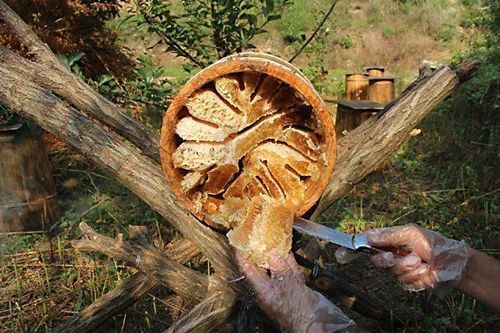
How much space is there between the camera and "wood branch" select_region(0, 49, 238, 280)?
6.49 ft

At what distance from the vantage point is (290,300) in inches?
66.5

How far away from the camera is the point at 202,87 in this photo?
1.70 meters

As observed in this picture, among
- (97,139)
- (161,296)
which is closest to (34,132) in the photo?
(161,296)

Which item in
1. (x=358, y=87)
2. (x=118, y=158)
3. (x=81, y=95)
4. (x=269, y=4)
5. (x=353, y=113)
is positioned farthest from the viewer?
(x=358, y=87)

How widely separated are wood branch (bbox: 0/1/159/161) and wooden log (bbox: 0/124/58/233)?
1.40 metres

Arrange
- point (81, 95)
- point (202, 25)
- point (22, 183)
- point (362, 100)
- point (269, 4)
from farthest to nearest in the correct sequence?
point (362, 100), point (22, 183), point (202, 25), point (269, 4), point (81, 95)

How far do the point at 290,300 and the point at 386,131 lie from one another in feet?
2.84

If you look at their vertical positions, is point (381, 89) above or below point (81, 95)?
below

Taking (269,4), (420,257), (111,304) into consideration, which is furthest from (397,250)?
(269,4)

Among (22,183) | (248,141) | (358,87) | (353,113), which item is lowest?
(358,87)

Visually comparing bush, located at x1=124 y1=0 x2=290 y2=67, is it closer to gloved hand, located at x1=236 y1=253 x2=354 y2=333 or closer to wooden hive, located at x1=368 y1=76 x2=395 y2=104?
gloved hand, located at x1=236 y1=253 x2=354 y2=333

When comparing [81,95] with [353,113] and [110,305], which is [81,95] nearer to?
[110,305]

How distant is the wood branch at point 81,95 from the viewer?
229cm

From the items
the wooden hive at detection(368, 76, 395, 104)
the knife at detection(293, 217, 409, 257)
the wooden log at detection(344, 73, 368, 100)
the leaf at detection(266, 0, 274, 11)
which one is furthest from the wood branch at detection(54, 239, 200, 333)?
the wooden log at detection(344, 73, 368, 100)
